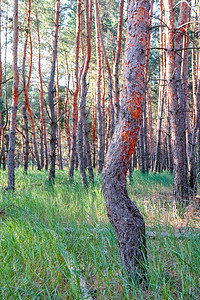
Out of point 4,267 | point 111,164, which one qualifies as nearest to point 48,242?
point 4,267

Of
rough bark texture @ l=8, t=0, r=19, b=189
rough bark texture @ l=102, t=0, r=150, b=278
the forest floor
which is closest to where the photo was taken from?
the forest floor

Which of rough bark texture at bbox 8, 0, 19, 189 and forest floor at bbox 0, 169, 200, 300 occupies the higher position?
rough bark texture at bbox 8, 0, 19, 189

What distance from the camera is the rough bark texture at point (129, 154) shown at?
238 centimetres

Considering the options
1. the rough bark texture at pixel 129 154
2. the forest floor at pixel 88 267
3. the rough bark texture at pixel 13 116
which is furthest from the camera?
the rough bark texture at pixel 13 116

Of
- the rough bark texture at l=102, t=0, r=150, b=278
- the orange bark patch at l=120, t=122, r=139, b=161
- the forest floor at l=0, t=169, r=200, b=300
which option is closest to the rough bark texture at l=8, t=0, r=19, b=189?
the forest floor at l=0, t=169, r=200, b=300

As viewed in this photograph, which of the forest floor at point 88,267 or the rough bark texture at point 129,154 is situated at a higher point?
the rough bark texture at point 129,154

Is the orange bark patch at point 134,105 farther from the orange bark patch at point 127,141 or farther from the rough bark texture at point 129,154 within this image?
the orange bark patch at point 127,141

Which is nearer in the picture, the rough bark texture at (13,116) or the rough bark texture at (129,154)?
the rough bark texture at (129,154)

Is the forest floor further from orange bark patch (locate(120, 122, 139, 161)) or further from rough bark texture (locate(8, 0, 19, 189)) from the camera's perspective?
rough bark texture (locate(8, 0, 19, 189))

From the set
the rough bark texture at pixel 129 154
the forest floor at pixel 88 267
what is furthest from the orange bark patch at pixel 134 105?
the forest floor at pixel 88 267

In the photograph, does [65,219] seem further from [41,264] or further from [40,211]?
[41,264]

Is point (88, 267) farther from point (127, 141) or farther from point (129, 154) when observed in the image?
point (127, 141)

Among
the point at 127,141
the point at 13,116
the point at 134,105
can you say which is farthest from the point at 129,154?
the point at 13,116

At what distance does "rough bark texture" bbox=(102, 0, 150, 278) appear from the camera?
238 centimetres
